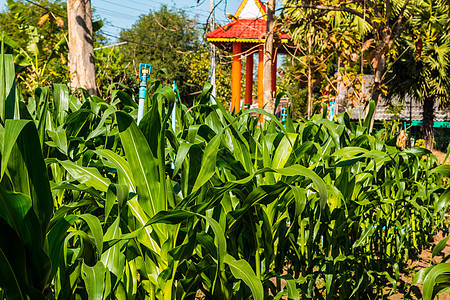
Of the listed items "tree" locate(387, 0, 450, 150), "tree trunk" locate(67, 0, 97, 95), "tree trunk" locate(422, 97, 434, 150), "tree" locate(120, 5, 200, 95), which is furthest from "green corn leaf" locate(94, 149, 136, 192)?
"tree" locate(120, 5, 200, 95)

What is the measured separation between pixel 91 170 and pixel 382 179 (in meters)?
2.04

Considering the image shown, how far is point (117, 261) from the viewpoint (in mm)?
1263

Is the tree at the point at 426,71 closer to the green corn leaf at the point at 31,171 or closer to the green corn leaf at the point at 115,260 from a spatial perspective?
the green corn leaf at the point at 115,260

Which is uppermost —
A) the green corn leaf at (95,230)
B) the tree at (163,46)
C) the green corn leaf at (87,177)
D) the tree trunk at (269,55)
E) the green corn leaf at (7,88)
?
the tree at (163,46)

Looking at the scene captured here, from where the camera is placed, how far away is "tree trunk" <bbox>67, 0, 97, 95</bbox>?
5.47 meters

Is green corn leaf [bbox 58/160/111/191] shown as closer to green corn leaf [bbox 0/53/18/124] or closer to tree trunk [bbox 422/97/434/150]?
green corn leaf [bbox 0/53/18/124]

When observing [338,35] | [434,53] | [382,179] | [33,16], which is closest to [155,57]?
[33,16]

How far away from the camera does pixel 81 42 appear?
556 cm

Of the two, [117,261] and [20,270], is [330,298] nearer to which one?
Result: [117,261]

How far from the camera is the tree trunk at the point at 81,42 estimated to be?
5473 mm

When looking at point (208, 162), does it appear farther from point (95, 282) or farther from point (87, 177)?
point (95, 282)

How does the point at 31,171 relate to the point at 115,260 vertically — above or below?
above

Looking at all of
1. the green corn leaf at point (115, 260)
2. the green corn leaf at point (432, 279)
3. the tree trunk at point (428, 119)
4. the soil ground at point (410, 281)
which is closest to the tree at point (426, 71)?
the tree trunk at point (428, 119)

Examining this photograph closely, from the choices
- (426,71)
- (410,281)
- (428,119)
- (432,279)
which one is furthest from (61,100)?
(428,119)
